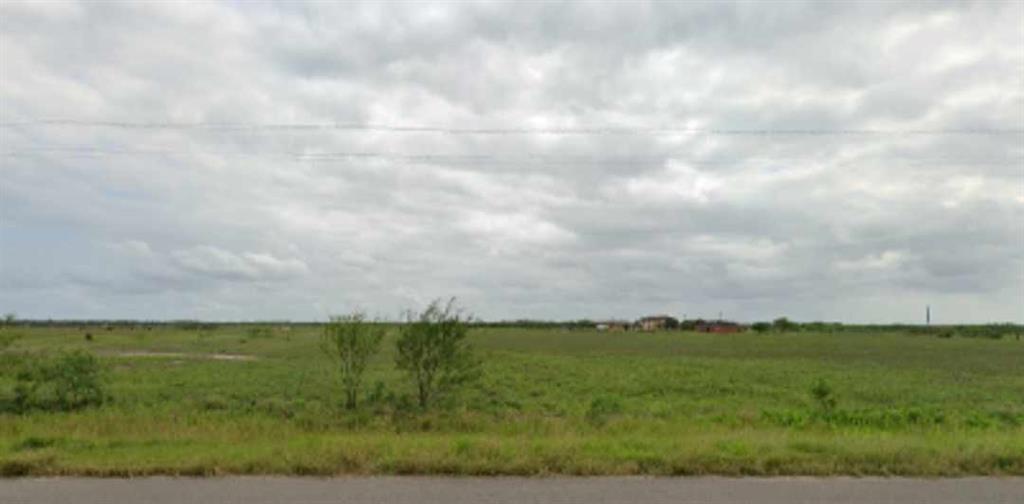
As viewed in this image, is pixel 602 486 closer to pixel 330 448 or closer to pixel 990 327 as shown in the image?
pixel 330 448

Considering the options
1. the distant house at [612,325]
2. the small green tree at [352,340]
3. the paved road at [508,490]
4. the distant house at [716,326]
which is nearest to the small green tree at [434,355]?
the small green tree at [352,340]

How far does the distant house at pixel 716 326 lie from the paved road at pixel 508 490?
145 metres

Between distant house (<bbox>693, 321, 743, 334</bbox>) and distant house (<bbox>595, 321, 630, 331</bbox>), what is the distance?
1711cm

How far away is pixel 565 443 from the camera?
7.91 metres

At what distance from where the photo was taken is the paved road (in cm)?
591

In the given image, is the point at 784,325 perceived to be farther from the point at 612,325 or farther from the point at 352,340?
the point at 352,340

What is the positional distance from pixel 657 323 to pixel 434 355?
161m

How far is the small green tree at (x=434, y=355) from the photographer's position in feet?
45.7

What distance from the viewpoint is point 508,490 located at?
618 centimetres

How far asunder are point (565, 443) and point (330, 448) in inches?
104

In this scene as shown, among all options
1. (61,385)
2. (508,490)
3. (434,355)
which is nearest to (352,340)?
(434,355)

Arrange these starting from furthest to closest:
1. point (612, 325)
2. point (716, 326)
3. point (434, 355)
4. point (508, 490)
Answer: point (612, 325), point (716, 326), point (434, 355), point (508, 490)

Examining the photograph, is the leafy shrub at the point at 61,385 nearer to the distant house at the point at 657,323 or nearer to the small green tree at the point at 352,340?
the small green tree at the point at 352,340

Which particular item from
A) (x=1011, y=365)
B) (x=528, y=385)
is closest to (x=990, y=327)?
(x=1011, y=365)
